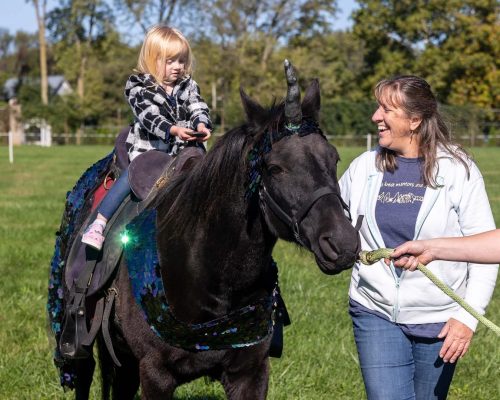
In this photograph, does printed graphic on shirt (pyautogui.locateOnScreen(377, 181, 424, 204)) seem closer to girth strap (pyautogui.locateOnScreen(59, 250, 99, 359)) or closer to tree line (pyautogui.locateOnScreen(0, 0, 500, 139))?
girth strap (pyautogui.locateOnScreen(59, 250, 99, 359))

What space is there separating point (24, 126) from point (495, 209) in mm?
43140

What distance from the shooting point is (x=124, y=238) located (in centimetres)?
403

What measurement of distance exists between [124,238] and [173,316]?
1.86 feet

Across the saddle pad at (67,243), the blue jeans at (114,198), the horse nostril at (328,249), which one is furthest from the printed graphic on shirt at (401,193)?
the saddle pad at (67,243)

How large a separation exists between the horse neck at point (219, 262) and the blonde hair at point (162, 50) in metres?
1.20

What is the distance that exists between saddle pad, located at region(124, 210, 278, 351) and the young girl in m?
0.47

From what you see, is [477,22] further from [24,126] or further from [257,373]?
[257,373]

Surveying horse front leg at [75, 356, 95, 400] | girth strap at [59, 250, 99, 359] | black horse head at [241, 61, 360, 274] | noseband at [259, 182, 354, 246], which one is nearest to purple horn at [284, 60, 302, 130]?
black horse head at [241, 61, 360, 274]

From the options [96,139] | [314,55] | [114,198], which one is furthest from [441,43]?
[114,198]

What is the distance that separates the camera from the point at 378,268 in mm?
3795

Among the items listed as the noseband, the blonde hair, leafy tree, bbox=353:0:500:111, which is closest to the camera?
the noseband

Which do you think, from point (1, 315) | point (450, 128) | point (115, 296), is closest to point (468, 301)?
point (450, 128)

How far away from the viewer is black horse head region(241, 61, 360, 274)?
2.98 meters

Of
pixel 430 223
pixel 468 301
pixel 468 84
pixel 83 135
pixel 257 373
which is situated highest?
pixel 430 223
